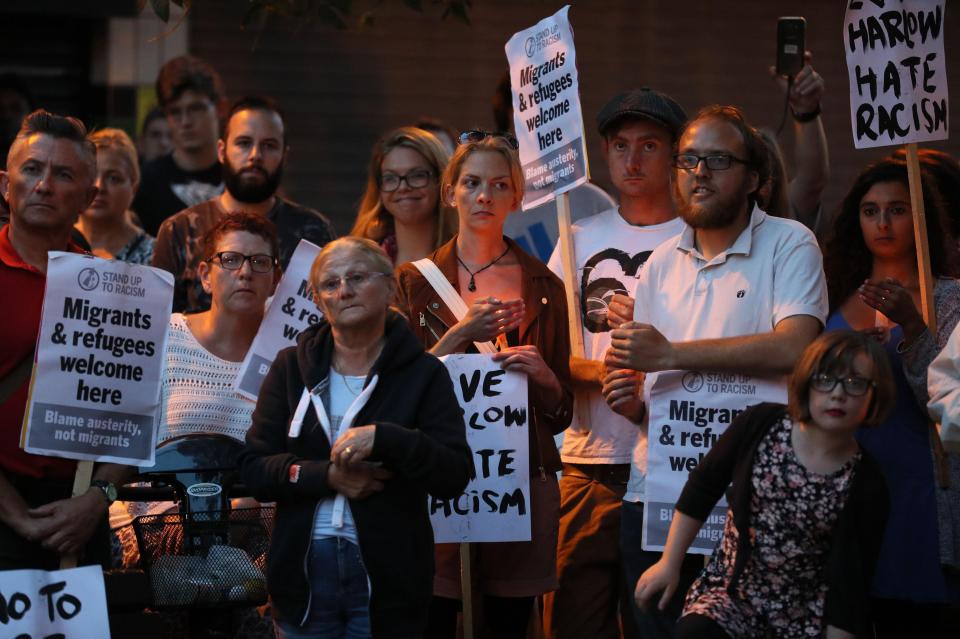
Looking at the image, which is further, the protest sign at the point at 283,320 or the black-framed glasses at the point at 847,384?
the protest sign at the point at 283,320

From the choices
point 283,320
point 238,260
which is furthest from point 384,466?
point 238,260

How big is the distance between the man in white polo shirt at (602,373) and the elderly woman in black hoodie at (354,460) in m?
1.12

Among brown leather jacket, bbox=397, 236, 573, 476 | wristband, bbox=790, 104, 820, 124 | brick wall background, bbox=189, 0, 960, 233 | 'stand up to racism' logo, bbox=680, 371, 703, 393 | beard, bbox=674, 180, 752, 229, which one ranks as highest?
brick wall background, bbox=189, 0, 960, 233

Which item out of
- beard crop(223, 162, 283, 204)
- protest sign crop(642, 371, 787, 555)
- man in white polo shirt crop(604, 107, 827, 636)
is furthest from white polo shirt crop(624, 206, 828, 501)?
beard crop(223, 162, 283, 204)

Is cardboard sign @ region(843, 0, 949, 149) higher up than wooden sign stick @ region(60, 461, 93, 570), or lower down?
higher up

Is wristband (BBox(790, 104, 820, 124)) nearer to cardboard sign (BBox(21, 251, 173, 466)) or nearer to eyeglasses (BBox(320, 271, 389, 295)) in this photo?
eyeglasses (BBox(320, 271, 389, 295))

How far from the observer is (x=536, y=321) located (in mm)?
6508

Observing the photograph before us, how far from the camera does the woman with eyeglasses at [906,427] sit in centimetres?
632

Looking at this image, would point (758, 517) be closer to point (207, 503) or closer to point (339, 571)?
point (339, 571)

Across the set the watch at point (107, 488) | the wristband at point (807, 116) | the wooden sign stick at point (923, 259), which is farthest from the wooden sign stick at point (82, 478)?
the wristband at point (807, 116)

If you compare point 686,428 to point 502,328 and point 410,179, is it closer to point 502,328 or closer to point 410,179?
point 502,328

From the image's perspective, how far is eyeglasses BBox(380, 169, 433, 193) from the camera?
7329 millimetres

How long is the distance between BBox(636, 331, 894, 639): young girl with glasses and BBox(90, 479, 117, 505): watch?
2.13 m

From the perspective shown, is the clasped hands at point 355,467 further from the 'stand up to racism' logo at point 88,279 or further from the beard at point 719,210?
the beard at point 719,210
